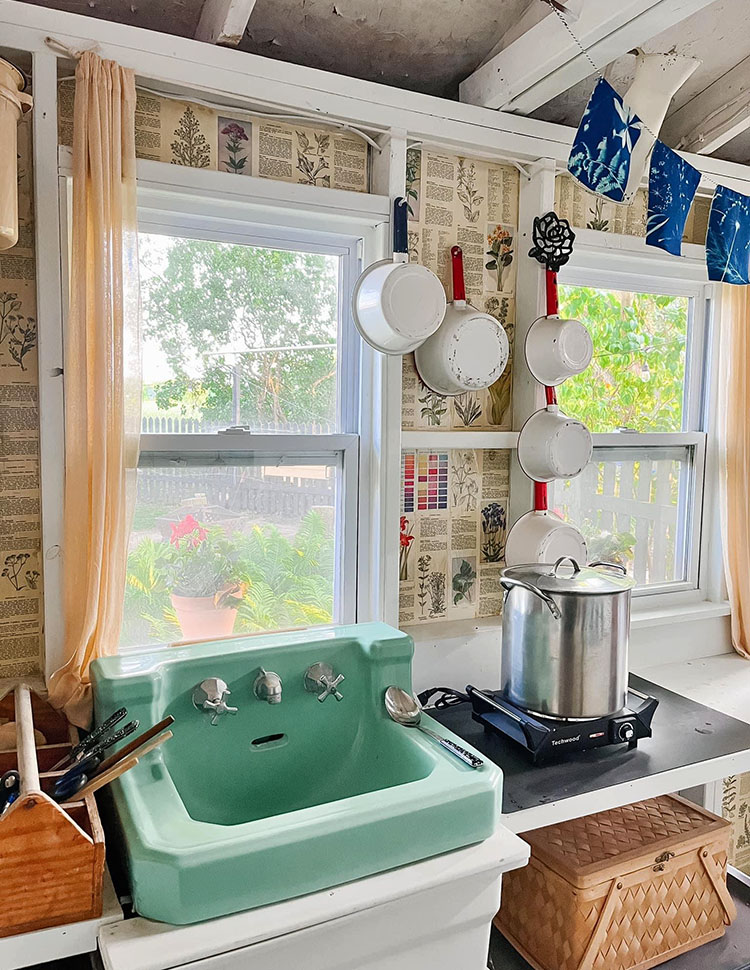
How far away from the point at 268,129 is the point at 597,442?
4.16 feet

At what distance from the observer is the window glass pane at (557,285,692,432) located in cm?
234

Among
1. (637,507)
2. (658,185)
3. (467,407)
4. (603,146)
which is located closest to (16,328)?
(467,407)

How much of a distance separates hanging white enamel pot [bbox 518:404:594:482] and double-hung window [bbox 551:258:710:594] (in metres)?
0.28

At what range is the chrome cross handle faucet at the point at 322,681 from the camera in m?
1.58

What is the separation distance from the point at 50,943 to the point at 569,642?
3.47 feet

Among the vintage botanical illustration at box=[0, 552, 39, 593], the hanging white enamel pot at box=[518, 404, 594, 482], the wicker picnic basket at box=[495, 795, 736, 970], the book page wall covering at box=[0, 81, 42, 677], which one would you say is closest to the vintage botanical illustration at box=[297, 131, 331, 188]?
the book page wall covering at box=[0, 81, 42, 677]

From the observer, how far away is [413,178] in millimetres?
1945

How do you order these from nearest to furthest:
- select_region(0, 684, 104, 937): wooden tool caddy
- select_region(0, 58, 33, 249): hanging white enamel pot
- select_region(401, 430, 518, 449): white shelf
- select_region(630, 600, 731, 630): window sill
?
1. select_region(0, 684, 104, 937): wooden tool caddy
2. select_region(0, 58, 33, 249): hanging white enamel pot
3. select_region(401, 430, 518, 449): white shelf
4. select_region(630, 600, 731, 630): window sill

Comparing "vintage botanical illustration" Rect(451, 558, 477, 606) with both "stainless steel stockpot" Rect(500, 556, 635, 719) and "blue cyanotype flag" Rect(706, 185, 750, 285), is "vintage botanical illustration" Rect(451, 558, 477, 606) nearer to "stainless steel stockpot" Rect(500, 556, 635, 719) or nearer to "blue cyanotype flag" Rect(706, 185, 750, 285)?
"stainless steel stockpot" Rect(500, 556, 635, 719)

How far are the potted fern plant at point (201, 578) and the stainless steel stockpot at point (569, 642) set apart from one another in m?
0.64

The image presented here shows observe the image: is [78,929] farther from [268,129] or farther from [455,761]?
[268,129]

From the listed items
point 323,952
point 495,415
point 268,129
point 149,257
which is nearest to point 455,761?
point 323,952

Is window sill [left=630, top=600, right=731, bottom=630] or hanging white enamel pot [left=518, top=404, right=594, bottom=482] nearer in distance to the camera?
hanging white enamel pot [left=518, top=404, right=594, bottom=482]

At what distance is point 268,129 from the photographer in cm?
177
